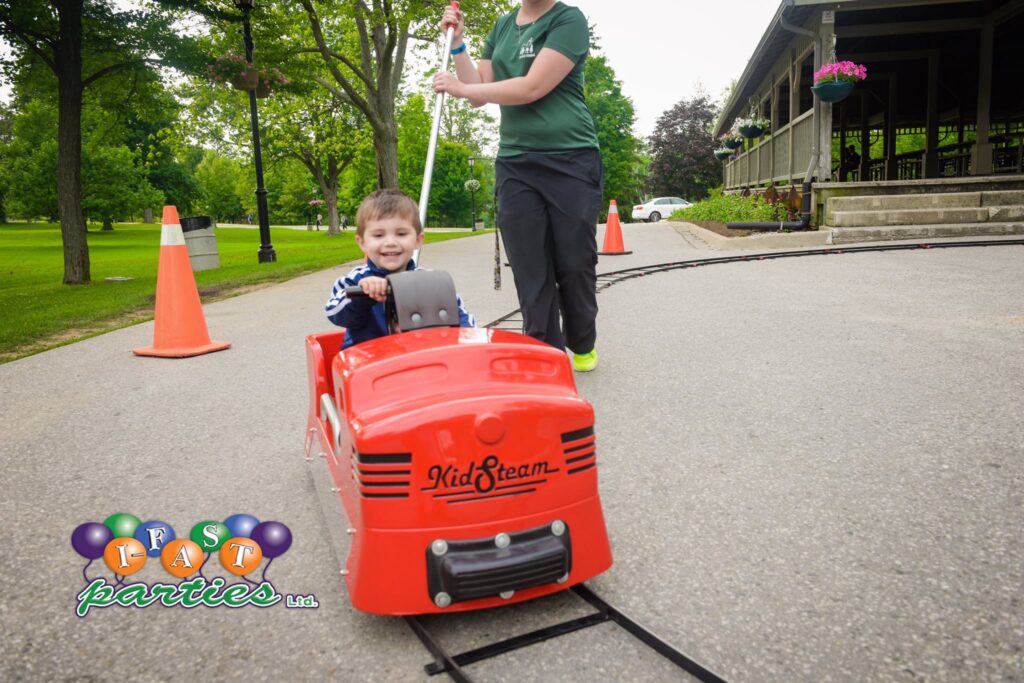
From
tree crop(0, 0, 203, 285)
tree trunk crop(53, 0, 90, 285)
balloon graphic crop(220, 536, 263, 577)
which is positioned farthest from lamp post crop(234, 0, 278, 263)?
balloon graphic crop(220, 536, 263, 577)

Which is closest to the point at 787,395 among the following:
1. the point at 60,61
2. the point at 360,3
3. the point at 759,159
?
the point at 60,61

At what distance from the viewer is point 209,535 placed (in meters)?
2.26

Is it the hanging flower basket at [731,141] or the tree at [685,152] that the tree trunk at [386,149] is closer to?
the hanging flower basket at [731,141]

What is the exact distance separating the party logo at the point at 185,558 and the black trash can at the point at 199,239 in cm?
1293

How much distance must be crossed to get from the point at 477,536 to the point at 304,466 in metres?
1.49

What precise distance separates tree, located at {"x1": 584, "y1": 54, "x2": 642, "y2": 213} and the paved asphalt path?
4742cm

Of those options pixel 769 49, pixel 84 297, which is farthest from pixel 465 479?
pixel 769 49

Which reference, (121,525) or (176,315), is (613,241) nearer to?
(176,315)

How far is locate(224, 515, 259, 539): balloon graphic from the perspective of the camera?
224 centimetres

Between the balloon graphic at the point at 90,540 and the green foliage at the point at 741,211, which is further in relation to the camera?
the green foliage at the point at 741,211

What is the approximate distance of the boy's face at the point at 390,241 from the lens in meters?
2.76

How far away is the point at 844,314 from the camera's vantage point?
5.97m

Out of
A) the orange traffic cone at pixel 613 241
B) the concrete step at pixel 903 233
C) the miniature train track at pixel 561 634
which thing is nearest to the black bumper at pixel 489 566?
the miniature train track at pixel 561 634

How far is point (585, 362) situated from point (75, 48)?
11041 millimetres
